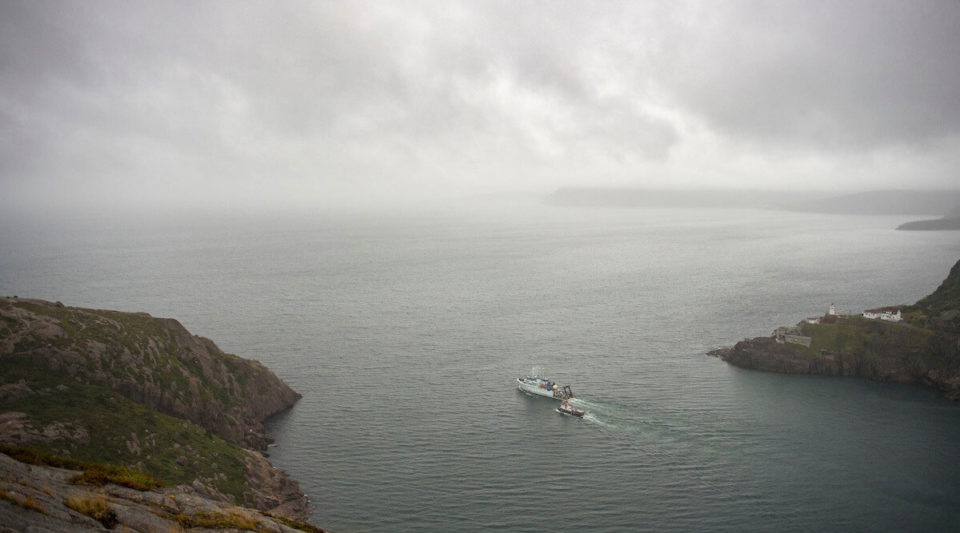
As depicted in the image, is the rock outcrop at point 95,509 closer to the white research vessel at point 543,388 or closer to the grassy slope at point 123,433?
the grassy slope at point 123,433

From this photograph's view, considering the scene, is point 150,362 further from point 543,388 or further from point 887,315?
point 887,315

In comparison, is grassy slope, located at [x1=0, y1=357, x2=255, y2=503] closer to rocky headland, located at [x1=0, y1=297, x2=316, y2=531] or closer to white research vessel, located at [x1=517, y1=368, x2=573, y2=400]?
rocky headland, located at [x1=0, y1=297, x2=316, y2=531]

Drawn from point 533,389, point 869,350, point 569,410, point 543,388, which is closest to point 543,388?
point 543,388

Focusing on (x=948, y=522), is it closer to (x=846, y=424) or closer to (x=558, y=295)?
(x=846, y=424)

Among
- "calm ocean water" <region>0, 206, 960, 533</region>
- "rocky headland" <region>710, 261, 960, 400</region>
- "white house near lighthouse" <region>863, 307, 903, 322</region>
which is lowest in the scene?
"calm ocean water" <region>0, 206, 960, 533</region>

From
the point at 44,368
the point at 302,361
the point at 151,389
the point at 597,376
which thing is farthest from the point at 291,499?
the point at 597,376

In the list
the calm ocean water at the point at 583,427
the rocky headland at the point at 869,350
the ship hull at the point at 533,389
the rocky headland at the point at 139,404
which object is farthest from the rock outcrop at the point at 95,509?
the rocky headland at the point at 869,350

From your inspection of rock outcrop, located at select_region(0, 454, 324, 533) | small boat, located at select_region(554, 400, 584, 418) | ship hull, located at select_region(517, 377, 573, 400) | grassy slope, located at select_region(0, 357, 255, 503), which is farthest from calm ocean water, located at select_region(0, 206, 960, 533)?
rock outcrop, located at select_region(0, 454, 324, 533)
